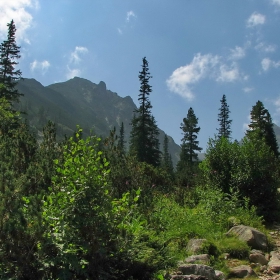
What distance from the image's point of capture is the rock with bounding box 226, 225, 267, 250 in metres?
6.44

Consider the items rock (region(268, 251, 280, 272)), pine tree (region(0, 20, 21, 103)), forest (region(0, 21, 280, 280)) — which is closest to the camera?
forest (region(0, 21, 280, 280))

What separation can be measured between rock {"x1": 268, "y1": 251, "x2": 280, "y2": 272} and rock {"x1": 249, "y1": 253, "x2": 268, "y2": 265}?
0.38 feet

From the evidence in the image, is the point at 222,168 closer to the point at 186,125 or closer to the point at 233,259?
the point at 233,259

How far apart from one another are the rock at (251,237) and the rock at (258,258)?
58 cm

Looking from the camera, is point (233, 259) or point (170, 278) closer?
point (170, 278)

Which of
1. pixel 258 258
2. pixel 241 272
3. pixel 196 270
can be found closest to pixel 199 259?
pixel 241 272

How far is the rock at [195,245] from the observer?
5738 mm

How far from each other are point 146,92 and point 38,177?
3982cm

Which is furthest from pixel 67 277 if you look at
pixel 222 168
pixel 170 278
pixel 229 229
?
pixel 222 168

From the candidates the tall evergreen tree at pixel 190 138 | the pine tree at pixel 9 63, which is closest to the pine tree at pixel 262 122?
the tall evergreen tree at pixel 190 138

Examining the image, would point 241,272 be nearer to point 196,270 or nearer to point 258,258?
point 258,258

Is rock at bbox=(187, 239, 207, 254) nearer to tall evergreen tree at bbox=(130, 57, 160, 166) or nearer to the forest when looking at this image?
the forest

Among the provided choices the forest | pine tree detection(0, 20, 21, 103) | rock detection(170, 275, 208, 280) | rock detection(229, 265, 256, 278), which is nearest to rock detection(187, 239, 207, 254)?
the forest

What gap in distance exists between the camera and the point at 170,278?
412cm
